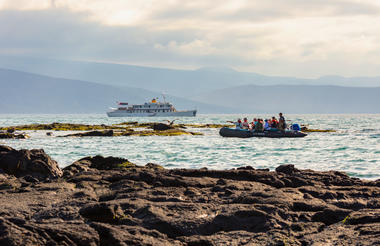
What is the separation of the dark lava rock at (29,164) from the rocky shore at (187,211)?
174 centimetres

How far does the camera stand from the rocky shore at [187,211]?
5.91 metres

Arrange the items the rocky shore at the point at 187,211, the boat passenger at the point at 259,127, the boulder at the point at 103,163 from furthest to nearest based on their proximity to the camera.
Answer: the boat passenger at the point at 259,127, the boulder at the point at 103,163, the rocky shore at the point at 187,211

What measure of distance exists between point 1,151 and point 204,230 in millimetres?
9610

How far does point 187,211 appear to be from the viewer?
7262mm

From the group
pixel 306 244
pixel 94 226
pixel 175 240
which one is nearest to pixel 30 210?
pixel 94 226

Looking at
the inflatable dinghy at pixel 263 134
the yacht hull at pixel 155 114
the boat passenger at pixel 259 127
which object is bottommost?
the inflatable dinghy at pixel 263 134

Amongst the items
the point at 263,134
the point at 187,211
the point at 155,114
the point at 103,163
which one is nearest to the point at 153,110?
the point at 155,114

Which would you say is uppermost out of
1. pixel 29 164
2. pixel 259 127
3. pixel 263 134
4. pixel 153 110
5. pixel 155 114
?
pixel 153 110

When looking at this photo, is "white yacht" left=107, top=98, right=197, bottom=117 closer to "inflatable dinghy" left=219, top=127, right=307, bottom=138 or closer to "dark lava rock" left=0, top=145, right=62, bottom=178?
"inflatable dinghy" left=219, top=127, right=307, bottom=138

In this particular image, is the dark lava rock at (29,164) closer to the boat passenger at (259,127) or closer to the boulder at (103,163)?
the boulder at (103,163)

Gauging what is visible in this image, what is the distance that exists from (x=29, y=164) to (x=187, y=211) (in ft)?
23.5

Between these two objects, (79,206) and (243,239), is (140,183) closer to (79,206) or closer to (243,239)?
(79,206)

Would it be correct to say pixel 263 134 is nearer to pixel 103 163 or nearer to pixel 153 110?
pixel 103 163

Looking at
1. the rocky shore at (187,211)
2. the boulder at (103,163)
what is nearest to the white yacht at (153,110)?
the boulder at (103,163)
